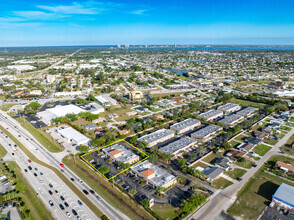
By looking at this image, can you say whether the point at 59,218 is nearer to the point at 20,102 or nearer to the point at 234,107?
the point at 234,107

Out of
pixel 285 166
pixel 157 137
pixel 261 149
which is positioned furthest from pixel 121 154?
pixel 285 166

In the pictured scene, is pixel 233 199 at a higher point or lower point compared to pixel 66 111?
lower

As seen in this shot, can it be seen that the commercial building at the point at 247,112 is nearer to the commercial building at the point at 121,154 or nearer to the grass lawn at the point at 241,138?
the grass lawn at the point at 241,138

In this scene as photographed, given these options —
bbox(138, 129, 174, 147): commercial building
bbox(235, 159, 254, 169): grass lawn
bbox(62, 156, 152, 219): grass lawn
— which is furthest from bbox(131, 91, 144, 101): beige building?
bbox(235, 159, 254, 169): grass lawn

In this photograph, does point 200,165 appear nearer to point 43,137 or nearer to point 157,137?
point 157,137

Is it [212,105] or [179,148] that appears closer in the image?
[179,148]

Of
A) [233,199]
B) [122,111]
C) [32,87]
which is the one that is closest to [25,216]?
[233,199]
